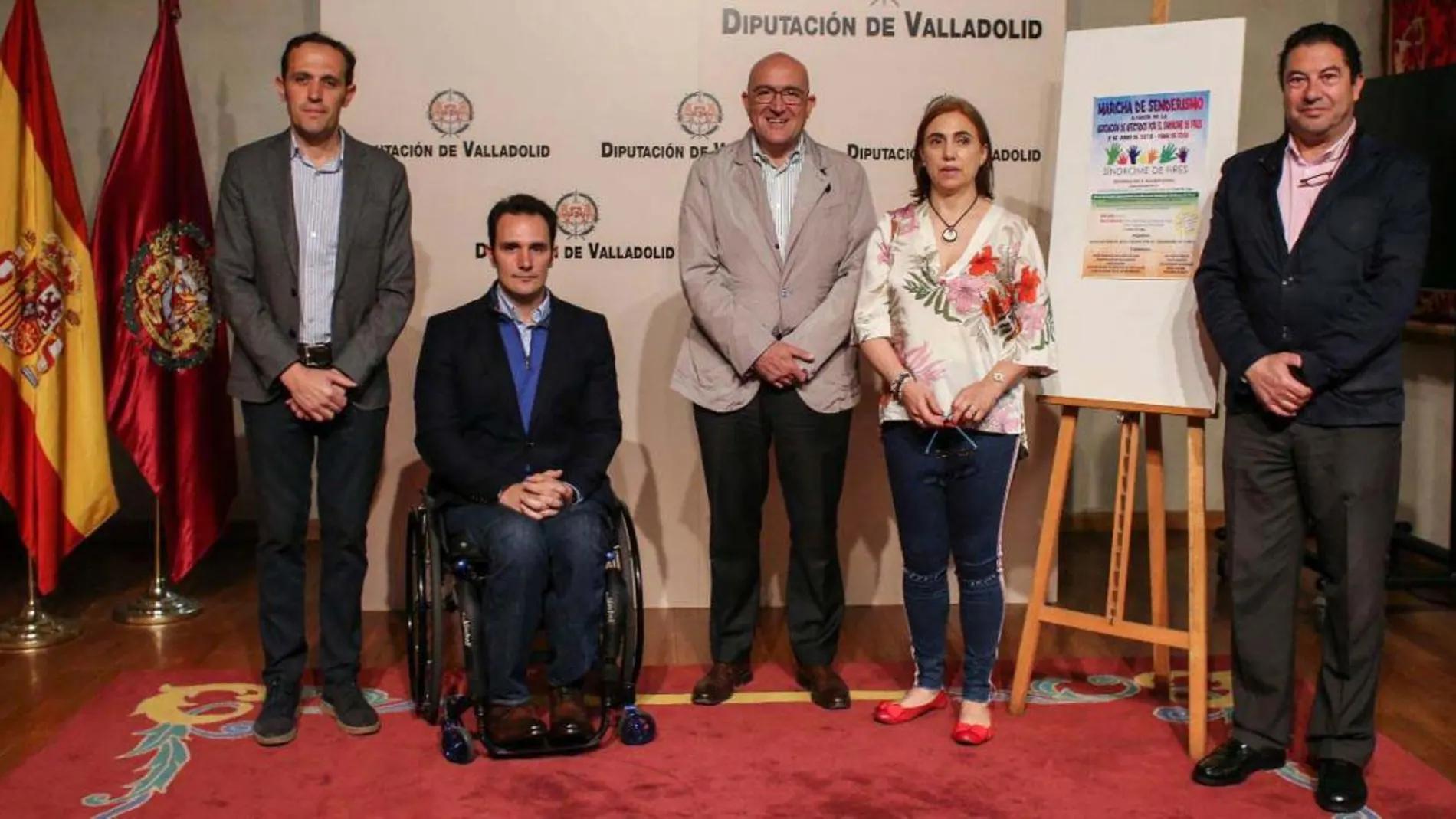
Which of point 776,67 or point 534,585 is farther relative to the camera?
point 776,67

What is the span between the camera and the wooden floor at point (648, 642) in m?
3.50

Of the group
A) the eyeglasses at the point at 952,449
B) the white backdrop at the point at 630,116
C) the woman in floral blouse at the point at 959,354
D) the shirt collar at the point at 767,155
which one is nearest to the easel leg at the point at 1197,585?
the woman in floral blouse at the point at 959,354

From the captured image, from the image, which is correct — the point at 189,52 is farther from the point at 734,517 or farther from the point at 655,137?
the point at 734,517

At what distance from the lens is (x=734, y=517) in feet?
11.8

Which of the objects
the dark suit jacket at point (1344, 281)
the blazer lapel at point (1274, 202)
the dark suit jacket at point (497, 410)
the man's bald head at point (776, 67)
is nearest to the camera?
the dark suit jacket at point (1344, 281)

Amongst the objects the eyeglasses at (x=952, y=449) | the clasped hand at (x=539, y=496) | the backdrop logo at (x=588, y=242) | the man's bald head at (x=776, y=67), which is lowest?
the clasped hand at (x=539, y=496)

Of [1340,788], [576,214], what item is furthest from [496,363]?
[1340,788]

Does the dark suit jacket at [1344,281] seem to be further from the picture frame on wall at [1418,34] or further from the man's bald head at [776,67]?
the picture frame on wall at [1418,34]

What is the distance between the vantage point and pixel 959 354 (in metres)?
3.21

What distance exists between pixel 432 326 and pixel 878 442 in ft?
5.61

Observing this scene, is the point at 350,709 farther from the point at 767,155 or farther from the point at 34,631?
the point at 767,155

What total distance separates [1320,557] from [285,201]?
96.8 inches

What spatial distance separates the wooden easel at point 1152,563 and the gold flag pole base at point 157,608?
2651mm

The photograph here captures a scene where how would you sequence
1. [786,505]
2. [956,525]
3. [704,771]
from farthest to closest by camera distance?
[786,505] < [956,525] < [704,771]
